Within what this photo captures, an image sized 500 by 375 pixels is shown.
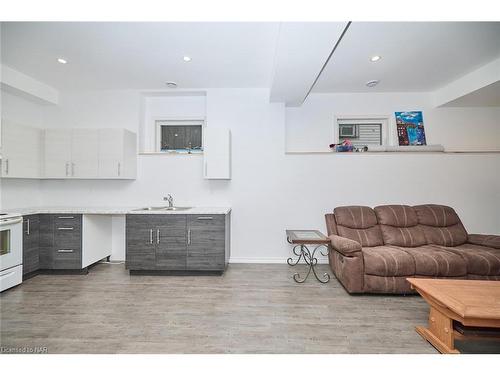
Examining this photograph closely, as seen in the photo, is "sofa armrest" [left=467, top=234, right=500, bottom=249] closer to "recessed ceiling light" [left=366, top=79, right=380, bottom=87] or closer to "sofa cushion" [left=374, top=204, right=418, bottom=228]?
"sofa cushion" [left=374, top=204, right=418, bottom=228]

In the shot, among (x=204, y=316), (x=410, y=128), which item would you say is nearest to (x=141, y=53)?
(x=204, y=316)

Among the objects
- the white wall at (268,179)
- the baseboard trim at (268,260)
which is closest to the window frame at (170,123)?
the white wall at (268,179)

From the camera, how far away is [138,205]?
384cm

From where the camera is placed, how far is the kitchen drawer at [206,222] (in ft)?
10.4

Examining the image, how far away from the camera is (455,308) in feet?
5.20

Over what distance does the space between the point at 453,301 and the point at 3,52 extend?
16.4ft

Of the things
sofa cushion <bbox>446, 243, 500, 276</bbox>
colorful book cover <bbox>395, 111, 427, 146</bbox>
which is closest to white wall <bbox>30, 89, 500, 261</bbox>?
colorful book cover <bbox>395, 111, 427, 146</bbox>

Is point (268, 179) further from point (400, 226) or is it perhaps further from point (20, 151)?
point (20, 151)

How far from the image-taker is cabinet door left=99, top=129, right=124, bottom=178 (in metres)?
3.52

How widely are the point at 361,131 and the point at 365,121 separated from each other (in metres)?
0.18

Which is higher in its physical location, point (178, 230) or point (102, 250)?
point (178, 230)

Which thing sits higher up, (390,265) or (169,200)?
(169,200)
